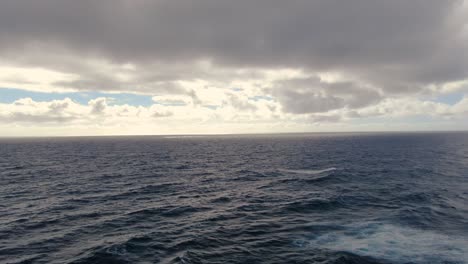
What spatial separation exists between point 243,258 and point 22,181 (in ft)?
209

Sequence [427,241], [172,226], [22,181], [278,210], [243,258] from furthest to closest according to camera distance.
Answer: [22,181] < [278,210] < [172,226] < [427,241] < [243,258]

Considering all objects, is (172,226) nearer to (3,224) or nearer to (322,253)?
(322,253)

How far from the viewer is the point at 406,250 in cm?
2702

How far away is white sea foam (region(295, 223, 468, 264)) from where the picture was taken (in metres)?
25.5

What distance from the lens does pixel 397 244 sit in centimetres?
2853

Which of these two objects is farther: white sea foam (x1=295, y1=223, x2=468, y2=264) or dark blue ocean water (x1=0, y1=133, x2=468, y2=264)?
dark blue ocean water (x1=0, y1=133, x2=468, y2=264)

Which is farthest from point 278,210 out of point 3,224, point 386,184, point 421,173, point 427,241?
point 421,173

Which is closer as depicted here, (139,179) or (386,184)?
(386,184)

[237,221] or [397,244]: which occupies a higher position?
[397,244]

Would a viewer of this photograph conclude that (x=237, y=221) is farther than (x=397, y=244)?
Yes

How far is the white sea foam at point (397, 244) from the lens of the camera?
25.5 meters

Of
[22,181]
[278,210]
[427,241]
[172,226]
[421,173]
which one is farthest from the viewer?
[421,173]

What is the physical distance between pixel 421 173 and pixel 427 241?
173 feet

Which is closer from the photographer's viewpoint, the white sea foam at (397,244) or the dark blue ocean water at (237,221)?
the white sea foam at (397,244)
